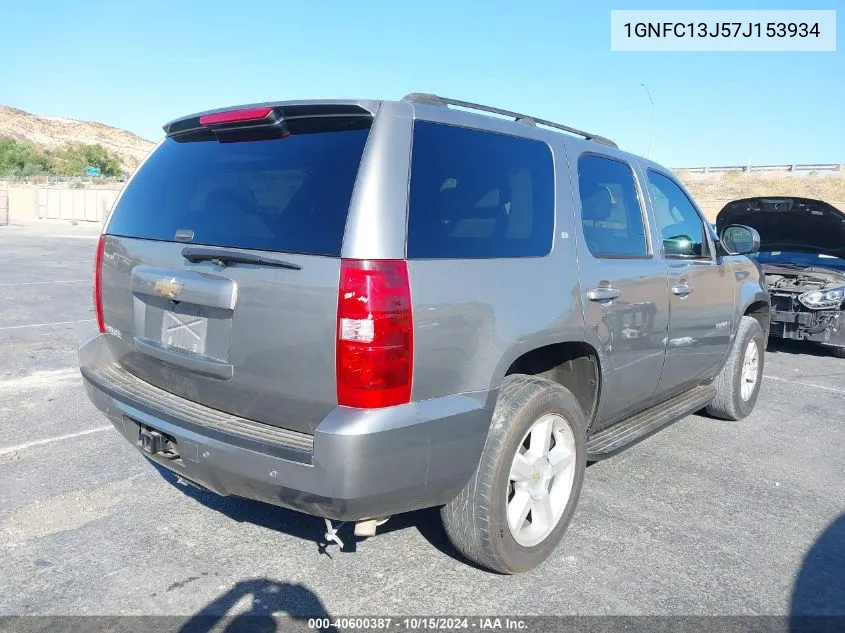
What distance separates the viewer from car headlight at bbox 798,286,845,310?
24.3 feet

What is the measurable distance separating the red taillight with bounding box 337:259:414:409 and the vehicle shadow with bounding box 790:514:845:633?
190 cm

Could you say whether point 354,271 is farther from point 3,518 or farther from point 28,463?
point 28,463

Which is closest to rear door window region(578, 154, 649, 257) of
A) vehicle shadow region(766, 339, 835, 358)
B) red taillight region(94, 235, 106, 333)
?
red taillight region(94, 235, 106, 333)

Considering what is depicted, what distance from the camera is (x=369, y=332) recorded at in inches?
90.0

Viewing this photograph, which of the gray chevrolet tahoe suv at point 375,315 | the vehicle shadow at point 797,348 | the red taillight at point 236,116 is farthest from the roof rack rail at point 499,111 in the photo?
the vehicle shadow at point 797,348

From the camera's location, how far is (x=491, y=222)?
282 centimetres

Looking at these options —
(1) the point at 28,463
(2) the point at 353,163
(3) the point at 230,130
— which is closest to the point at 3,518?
(1) the point at 28,463

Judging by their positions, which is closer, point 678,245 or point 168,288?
point 168,288

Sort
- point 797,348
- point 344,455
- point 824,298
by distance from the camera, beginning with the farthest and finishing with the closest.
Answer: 1. point 797,348
2. point 824,298
3. point 344,455

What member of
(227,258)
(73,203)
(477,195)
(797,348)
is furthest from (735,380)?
(73,203)

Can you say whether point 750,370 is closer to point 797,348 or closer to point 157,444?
point 797,348

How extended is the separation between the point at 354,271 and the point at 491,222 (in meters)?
0.77

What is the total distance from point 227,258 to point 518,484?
5.01 feet

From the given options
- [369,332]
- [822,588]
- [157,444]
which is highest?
[369,332]
